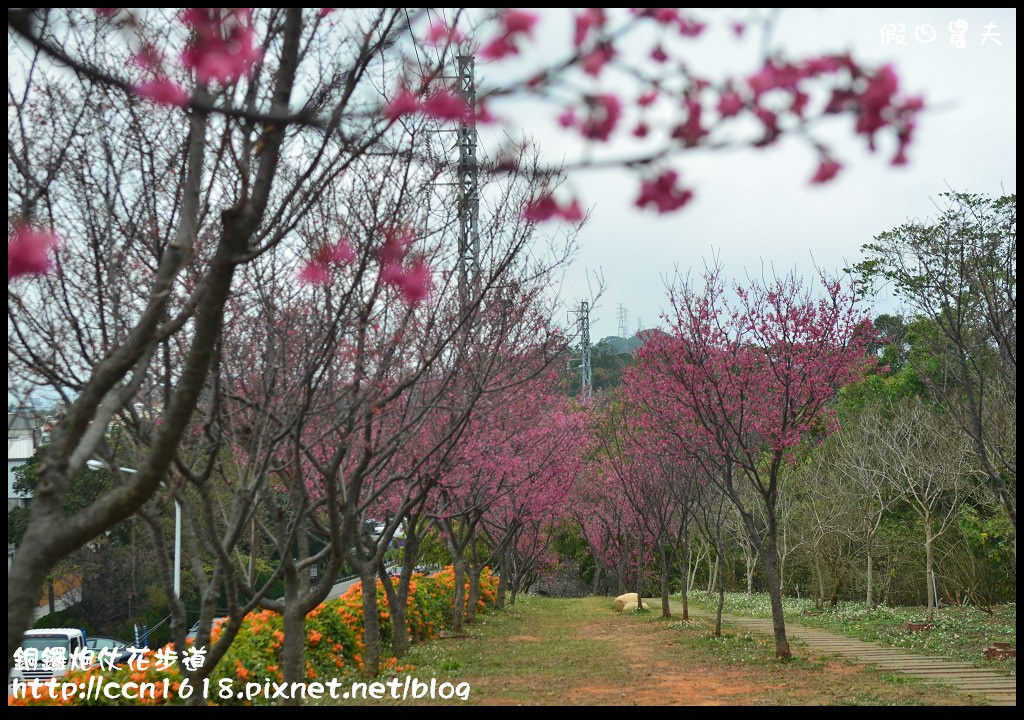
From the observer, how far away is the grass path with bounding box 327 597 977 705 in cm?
891

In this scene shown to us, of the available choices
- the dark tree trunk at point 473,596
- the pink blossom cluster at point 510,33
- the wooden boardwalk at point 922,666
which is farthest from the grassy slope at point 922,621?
the pink blossom cluster at point 510,33

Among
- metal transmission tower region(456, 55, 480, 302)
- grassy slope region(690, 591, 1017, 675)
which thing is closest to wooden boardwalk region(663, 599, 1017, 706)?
grassy slope region(690, 591, 1017, 675)

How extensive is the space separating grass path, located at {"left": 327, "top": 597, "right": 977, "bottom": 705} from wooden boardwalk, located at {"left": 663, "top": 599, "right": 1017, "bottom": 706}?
1.08 feet

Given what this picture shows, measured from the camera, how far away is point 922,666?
1106 centimetres

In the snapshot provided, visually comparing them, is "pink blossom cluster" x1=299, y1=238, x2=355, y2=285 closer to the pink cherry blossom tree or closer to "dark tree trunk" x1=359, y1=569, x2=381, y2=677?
the pink cherry blossom tree

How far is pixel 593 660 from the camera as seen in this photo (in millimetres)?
12898

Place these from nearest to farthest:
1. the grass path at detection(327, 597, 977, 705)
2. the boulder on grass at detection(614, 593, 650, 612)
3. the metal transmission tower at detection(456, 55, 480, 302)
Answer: the metal transmission tower at detection(456, 55, 480, 302), the grass path at detection(327, 597, 977, 705), the boulder on grass at detection(614, 593, 650, 612)

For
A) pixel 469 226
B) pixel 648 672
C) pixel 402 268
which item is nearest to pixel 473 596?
pixel 648 672

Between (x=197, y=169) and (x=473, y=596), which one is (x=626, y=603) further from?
(x=197, y=169)

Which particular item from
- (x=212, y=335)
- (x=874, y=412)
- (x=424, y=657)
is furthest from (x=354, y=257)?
(x=874, y=412)

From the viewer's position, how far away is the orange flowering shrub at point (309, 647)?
22.6 feet

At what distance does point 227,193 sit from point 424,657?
360 inches

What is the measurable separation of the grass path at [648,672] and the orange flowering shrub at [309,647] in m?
0.81

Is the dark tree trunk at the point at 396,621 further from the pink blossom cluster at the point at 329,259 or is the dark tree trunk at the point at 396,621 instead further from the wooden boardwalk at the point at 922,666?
the pink blossom cluster at the point at 329,259
